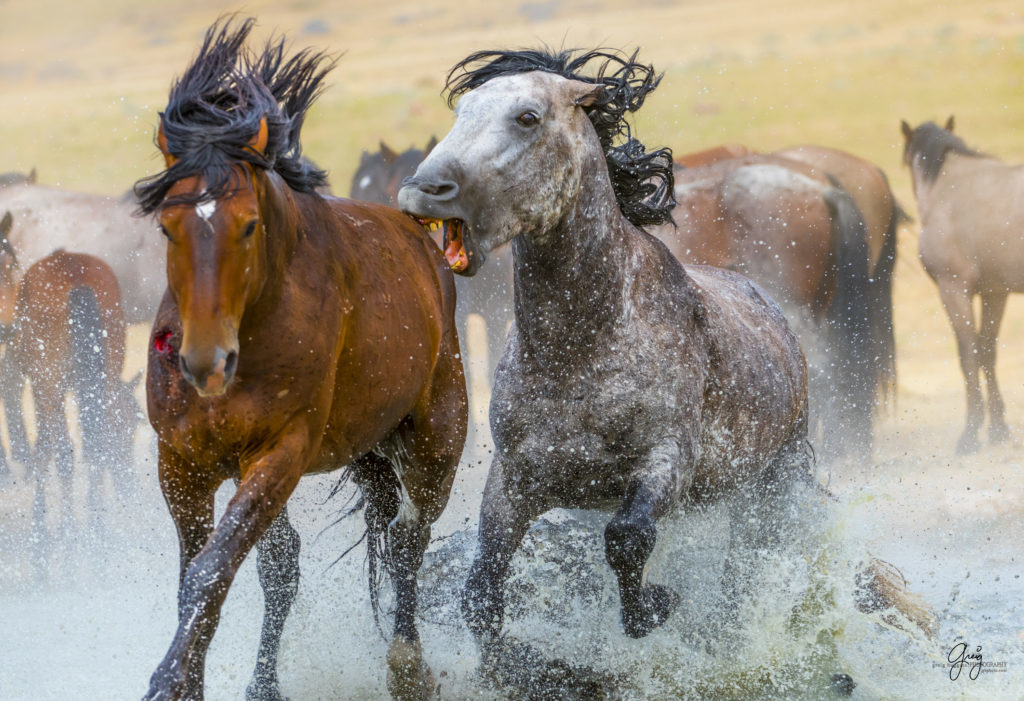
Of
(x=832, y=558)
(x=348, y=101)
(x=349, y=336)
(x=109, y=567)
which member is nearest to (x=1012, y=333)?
(x=348, y=101)

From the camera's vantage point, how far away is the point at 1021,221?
27.8 feet

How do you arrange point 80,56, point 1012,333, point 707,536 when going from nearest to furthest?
point 707,536
point 1012,333
point 80,56

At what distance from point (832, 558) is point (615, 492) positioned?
139 centimetres

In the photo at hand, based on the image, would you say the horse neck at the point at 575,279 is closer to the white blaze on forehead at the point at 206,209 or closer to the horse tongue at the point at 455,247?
the horse tongue at the point at 455,247

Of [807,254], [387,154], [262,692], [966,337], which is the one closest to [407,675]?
[262,692]

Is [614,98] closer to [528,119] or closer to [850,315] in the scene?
[528,119]

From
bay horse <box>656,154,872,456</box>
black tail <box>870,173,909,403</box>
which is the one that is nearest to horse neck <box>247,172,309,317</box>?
bay horse <box>656,154,872,456</box>

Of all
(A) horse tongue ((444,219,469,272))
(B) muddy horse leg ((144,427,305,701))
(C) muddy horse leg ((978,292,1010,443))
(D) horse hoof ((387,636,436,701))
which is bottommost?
(C) muddy horse leg ((978,292,1010,443))

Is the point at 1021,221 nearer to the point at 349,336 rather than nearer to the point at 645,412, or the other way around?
the point at 645,412

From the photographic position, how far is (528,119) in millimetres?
3285

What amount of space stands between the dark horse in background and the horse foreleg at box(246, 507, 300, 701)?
15.2 feet

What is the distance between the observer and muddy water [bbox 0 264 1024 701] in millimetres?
3846

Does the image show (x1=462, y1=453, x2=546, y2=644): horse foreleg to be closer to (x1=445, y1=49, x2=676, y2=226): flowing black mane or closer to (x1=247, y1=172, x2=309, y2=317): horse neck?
(x1=445, y1=49, x2=676, y2=226): flowing black mane

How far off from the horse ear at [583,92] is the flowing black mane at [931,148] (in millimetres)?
5692
